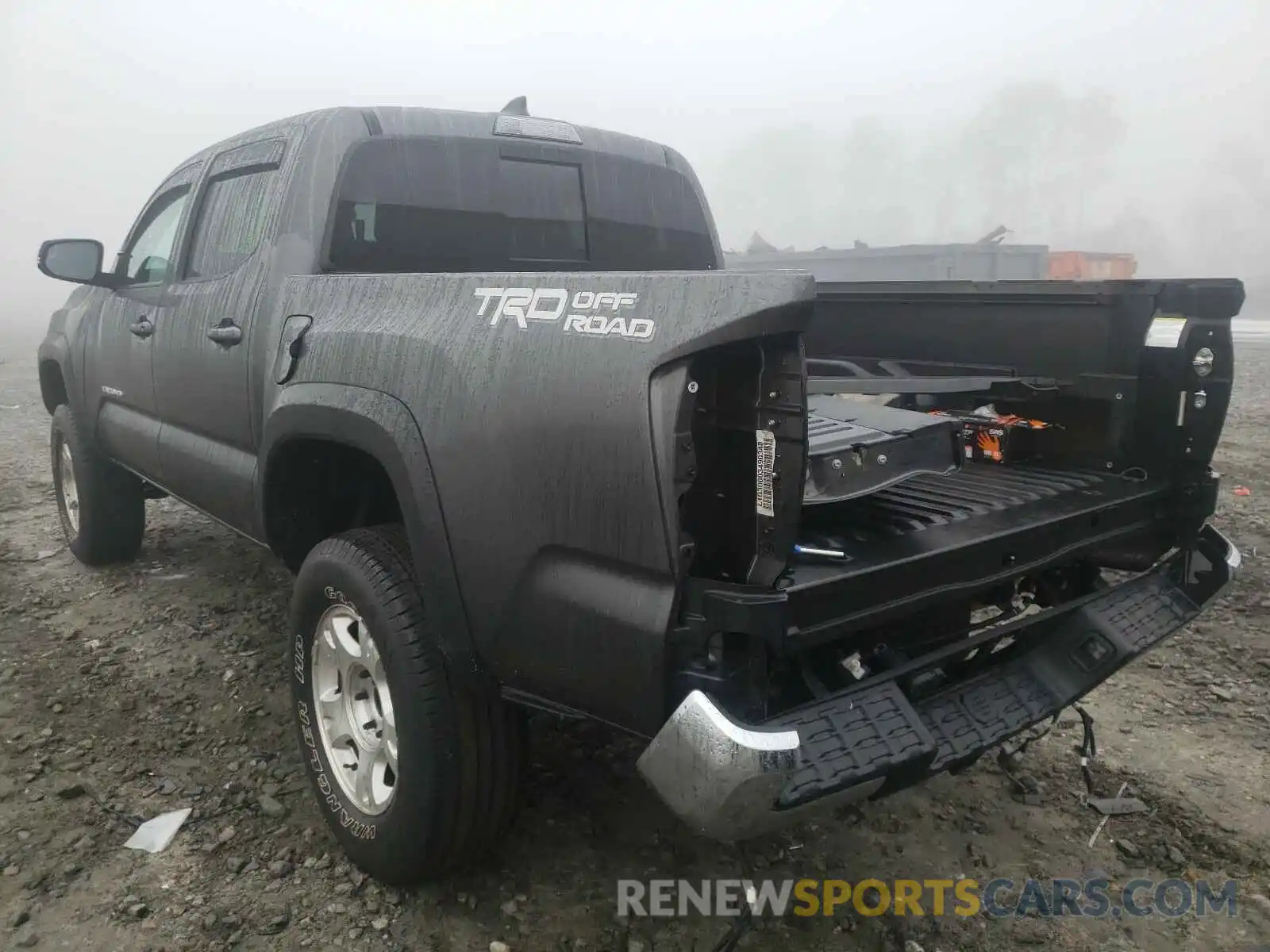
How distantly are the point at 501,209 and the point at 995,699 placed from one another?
216cm

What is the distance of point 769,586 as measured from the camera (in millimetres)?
1871

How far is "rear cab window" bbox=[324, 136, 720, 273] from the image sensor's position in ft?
10.1

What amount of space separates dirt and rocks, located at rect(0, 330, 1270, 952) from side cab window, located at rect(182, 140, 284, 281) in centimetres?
162

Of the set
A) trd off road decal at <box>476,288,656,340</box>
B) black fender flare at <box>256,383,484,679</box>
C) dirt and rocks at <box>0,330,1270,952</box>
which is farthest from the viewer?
Answer: dirt and rocks at <box>0,330,1270,952</box>

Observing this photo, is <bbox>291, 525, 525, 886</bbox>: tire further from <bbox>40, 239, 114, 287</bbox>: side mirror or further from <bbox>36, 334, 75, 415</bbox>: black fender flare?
<bbox>36, 334, 75, 415</bbox>: black fender flare

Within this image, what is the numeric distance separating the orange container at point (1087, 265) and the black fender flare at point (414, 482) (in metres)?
16.5

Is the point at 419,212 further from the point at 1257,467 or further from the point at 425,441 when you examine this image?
the point at 1257,467

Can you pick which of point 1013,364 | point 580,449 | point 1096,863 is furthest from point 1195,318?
point 580,449

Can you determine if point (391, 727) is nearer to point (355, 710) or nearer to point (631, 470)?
point (355, 710)

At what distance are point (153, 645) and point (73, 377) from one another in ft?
4.93

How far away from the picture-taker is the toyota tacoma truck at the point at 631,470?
1875 mm

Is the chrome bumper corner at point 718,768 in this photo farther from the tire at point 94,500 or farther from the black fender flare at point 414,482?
the tire at point 94,500

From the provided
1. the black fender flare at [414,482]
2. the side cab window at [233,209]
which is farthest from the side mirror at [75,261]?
the black fender flare at [414,482]

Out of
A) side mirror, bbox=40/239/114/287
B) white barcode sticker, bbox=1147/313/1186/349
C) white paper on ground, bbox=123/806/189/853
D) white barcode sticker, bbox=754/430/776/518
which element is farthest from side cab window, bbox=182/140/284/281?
white barcode sticker, bbox=1147/313/1186/349
